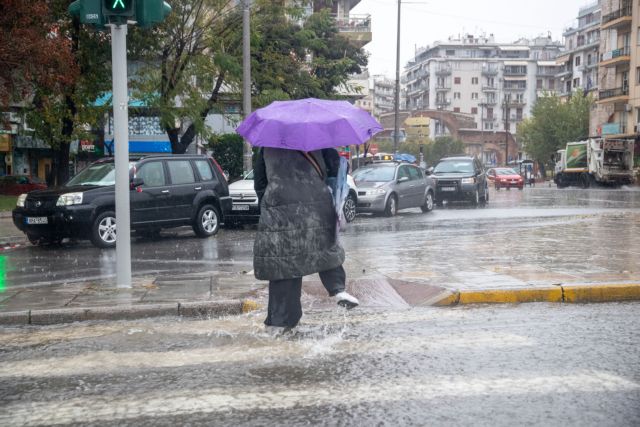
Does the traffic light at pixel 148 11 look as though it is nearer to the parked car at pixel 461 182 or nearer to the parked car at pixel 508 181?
the parked car at pixel 461 182

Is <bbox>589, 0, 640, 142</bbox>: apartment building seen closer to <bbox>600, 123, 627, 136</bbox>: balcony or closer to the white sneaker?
<bbox>600, 123, 627, 136</bbox>: balcony

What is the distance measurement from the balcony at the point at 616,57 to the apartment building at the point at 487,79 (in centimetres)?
7364

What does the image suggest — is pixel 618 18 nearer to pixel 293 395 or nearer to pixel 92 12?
pixel 92 12

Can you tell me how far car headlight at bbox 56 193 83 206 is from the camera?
1359 centimetres

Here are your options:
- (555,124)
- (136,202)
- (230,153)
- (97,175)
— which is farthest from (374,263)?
(555,124)

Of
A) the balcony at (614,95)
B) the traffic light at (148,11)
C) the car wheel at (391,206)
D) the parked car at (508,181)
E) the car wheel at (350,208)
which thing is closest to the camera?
the traffic light at (148,11)

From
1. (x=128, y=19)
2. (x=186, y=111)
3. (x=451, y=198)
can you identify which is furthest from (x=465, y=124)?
(x=128, y=19)

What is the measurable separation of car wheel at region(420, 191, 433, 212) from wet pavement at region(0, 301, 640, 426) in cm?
1669

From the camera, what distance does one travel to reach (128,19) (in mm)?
8281

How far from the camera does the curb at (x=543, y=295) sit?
778 centimetres

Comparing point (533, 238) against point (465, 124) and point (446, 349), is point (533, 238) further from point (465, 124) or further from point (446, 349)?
point (465, 124)

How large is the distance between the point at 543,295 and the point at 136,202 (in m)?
8.79

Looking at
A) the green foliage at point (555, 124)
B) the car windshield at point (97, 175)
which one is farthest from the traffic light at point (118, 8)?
the green foliage at point (555, 124)

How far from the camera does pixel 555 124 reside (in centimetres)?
7756
